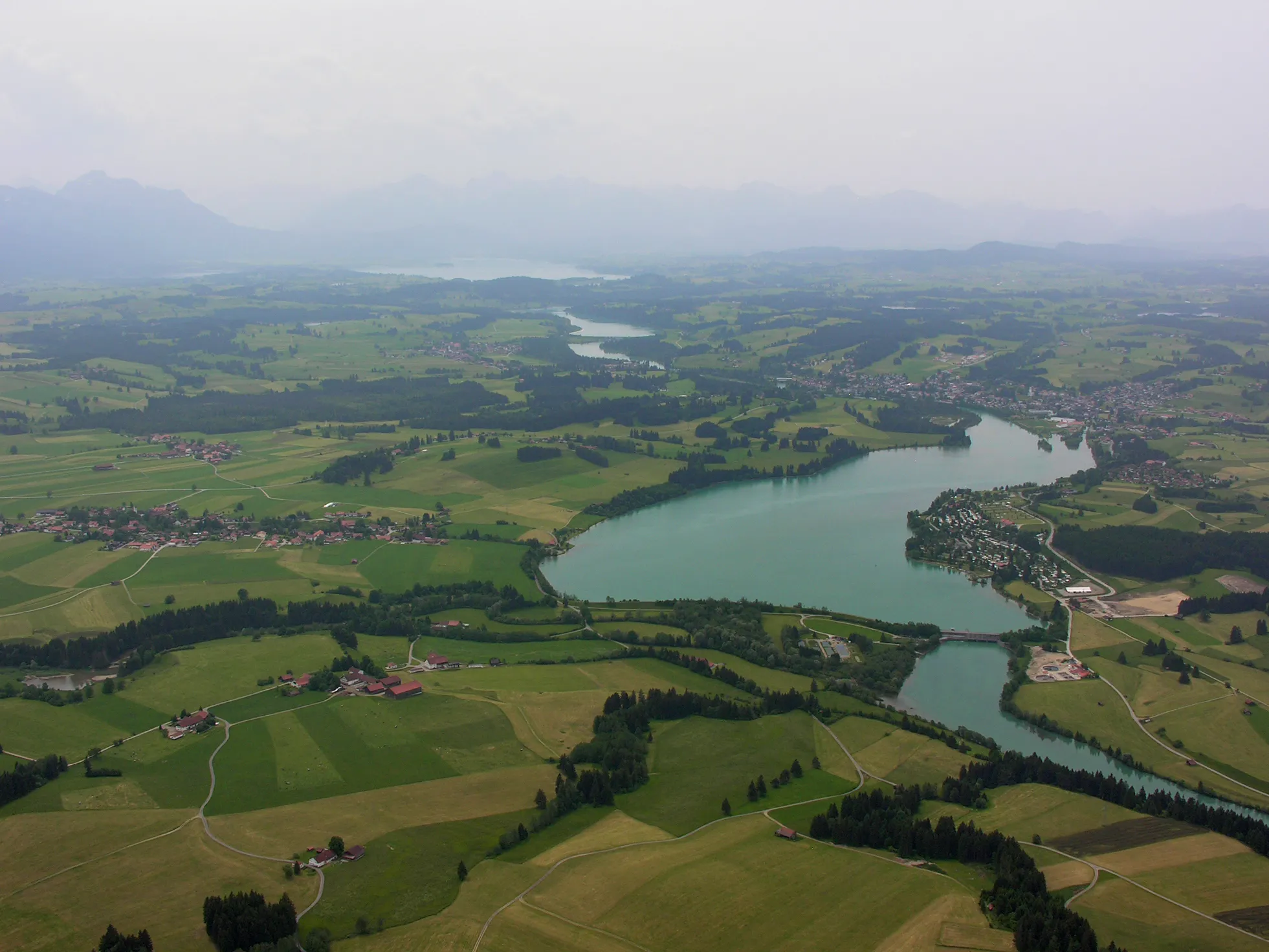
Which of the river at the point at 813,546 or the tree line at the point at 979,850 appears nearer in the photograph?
the tree line at the point at 979,850

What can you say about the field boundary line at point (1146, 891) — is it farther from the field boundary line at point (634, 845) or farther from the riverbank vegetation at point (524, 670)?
the field boundary line at point (634, 845)

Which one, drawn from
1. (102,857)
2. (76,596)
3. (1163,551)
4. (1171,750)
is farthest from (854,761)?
(76,596)

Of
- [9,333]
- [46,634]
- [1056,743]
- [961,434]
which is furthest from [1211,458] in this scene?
[9,333]

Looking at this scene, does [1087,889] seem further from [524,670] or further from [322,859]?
[524,670]

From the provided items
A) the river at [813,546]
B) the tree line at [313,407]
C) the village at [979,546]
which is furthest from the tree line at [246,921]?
the tree line at [313,407]

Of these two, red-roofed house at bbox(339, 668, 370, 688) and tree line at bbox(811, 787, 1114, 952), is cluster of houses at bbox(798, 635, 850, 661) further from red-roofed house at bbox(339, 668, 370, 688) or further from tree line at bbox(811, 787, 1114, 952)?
red-roofed house at bbox(339, 668, 370, 688)

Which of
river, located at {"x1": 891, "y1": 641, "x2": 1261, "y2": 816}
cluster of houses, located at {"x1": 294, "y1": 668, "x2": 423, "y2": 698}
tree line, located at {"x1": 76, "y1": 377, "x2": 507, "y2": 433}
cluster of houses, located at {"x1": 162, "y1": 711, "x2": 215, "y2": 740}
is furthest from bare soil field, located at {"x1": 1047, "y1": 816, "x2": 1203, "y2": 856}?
tree line, located at {"x1": 76, "y1": 377, "x2": 507, "y2": 433}
